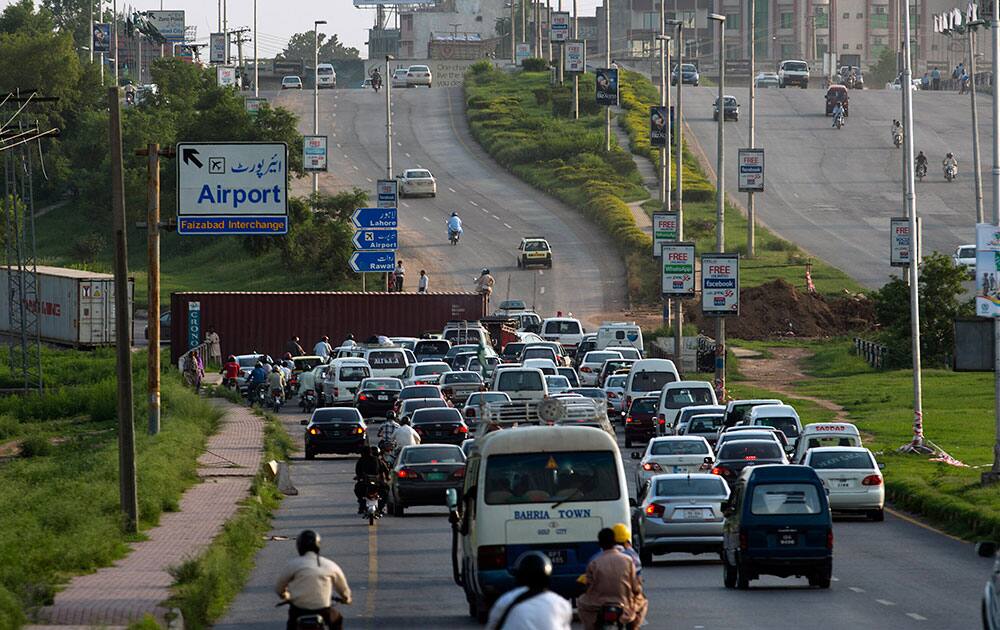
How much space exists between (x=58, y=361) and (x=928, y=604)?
5641 cm

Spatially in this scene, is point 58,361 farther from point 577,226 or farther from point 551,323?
point 577,226

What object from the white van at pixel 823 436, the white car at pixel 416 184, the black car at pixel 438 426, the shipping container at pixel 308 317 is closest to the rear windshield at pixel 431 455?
the white van at pixel 823 436

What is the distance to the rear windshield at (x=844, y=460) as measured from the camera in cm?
3253

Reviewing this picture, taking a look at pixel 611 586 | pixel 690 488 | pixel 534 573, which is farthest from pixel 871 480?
pixel 534 573

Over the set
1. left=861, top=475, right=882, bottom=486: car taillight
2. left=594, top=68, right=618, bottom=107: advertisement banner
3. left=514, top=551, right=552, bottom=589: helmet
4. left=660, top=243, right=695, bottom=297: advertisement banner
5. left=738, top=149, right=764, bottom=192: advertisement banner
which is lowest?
left=861, top=475, right=882, bottom=486: car taillight

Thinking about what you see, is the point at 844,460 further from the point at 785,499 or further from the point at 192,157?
the point at 192,157

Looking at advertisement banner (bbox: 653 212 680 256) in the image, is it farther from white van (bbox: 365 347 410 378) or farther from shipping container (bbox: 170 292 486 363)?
white van (bbox: 365 347 410 378)

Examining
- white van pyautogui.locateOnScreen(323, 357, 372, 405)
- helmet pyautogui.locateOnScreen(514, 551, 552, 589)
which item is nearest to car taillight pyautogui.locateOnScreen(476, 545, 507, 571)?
helmet pyautogui.locateOnScreen(514, 551, 552, 589)

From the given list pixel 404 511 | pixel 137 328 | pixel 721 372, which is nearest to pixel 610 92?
pixel 137 328

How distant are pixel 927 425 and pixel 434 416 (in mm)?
14717

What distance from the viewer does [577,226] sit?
96.5 metres

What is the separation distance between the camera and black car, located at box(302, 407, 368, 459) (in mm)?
43375

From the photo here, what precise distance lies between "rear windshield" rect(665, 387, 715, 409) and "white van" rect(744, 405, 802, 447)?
14.1 ft

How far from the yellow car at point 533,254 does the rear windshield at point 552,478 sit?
213 feet
